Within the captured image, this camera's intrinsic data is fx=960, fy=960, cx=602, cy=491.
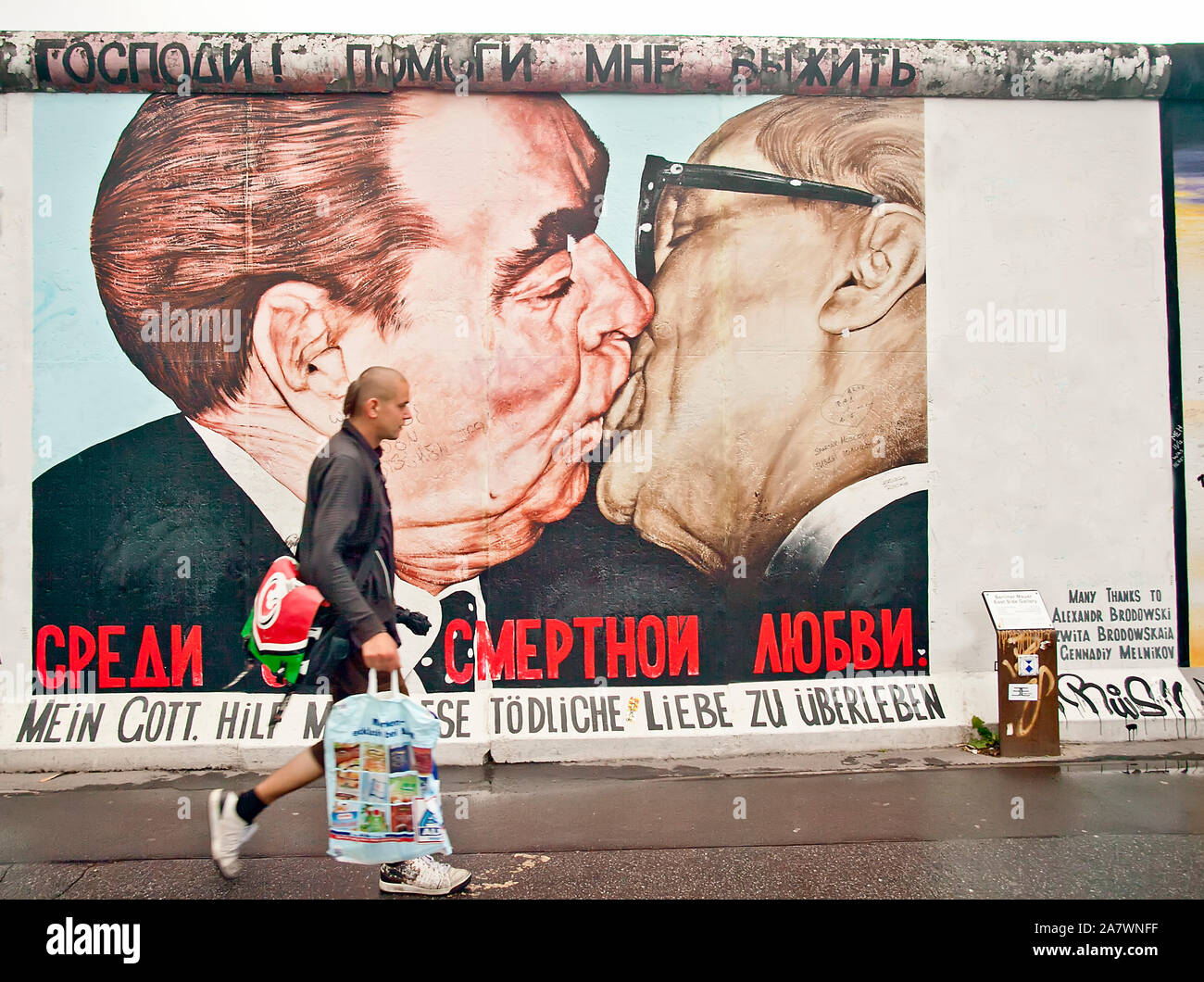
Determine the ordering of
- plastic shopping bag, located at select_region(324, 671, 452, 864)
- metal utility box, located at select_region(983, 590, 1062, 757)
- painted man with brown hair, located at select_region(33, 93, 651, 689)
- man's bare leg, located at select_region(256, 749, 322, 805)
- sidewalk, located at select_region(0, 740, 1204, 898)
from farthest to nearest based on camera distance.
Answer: painted man with brown hair, located at select_region(33, 93, 651, 689), metal utility box, located at select_region(983, 590, 1062, 757), sidewalk, located at select_region(0, 740, 1204, 898), man's bare leg, located at select_region(256, 749, 322, 805), plastic shopping bag, located at select_region(324, 671, 452, 864)

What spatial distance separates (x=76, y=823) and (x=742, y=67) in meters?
6.66

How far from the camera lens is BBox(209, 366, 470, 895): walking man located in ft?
13.4

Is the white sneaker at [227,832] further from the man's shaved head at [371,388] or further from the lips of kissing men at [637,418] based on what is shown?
the lips of kissing men at [637,418]

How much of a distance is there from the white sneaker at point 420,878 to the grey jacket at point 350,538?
3.38 feet

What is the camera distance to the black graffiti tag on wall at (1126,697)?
6.94 meters

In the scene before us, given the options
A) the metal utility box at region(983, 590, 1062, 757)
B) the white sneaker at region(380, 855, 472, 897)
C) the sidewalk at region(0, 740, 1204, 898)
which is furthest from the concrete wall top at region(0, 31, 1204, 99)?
the white sneaker at region(380, 855, 472, 897)

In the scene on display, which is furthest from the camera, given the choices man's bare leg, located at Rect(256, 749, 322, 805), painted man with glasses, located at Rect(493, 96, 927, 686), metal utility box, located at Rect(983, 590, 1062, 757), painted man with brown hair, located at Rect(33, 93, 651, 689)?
painted man with glasses, located at Rect(493, 96, 927, 686)

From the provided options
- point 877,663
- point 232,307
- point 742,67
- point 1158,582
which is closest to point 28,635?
point 232,307

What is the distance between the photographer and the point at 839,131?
7270 mm

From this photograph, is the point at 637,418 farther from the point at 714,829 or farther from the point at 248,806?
the point at 248,806

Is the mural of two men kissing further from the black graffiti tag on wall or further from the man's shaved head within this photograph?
the man's shaved head

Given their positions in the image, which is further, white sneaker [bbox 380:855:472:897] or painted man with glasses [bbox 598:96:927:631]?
painted man with glasses [bbox 598:96:927:631]

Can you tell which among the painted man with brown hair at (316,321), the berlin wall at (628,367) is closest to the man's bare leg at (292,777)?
the berlin wall at (628,367)

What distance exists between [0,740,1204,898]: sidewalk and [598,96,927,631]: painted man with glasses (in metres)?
1.59
